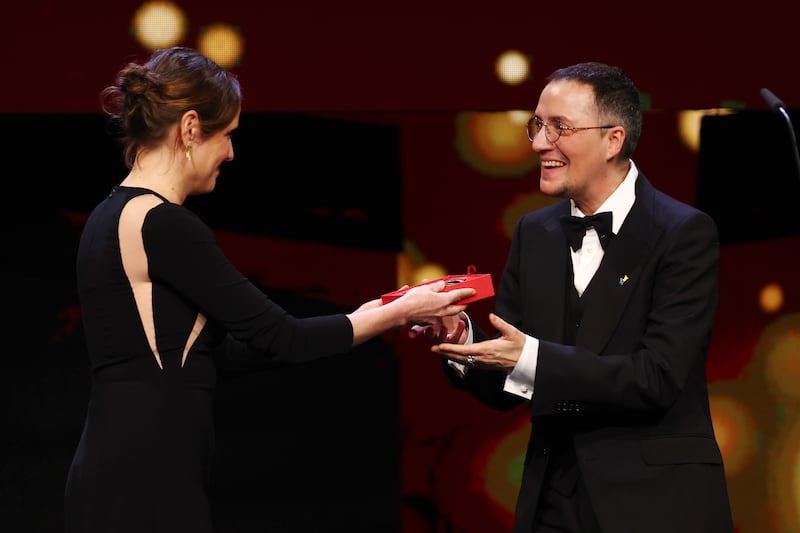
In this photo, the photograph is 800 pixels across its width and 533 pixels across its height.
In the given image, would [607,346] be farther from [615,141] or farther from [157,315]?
[157,315]

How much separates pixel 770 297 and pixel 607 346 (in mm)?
1711

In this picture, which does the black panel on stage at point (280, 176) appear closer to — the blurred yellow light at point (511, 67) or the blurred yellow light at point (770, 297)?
the blurred yellow light at point (511, 67)

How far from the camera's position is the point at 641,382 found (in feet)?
6.53

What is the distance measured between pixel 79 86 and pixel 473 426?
168 centimetres

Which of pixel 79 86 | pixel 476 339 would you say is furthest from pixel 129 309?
pixel 79 86

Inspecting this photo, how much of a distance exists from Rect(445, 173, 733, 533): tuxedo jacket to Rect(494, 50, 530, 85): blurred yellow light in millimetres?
1068

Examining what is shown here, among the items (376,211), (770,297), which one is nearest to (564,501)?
(376,211)

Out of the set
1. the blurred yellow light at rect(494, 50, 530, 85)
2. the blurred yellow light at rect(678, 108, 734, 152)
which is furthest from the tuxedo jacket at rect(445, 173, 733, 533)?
the blurred yellow light at rect(678, 108, 734, 152)

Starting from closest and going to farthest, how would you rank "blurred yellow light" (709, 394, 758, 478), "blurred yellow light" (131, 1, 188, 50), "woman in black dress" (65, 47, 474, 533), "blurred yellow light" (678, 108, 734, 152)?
"woman in black dress" (65, 47, 474, 533)
"blurred yellow light" (131, 1, 188, 50)
"blurred yellow light" (678, 108, 734, 152)
"blurred yellow light" (709, 394, 758, 478)

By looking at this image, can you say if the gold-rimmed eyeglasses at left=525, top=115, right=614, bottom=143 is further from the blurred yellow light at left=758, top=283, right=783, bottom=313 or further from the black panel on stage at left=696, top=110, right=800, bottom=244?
the blurred yellow light at left=758, top=283, right=783, bottom=313

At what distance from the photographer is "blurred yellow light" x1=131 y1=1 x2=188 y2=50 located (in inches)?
114

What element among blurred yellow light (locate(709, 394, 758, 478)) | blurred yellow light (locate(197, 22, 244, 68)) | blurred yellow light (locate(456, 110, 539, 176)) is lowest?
blurred yellow light (locate(709, 394, 758, 478))

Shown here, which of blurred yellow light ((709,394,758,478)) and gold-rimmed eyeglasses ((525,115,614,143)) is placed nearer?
gold-rimmed eyeglasses ((525,115,614,143))

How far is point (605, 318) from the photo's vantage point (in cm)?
209
